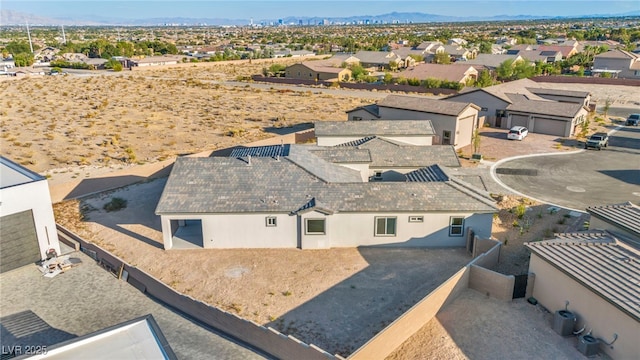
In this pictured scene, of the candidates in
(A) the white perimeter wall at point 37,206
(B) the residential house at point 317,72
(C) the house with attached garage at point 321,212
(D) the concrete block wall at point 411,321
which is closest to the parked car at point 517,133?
(C) the house with attached garage at point 321,212

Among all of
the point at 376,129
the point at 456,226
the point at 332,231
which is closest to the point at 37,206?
the point at 332,231

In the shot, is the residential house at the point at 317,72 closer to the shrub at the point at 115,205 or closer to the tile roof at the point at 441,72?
the tile roof at the point at 441,72

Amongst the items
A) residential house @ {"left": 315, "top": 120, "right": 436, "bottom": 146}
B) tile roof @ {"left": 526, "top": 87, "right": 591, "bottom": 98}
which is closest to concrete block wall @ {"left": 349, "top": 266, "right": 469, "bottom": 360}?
residential house @ {"left": 315, "top": 120, "right": 436, "bottom": 146}

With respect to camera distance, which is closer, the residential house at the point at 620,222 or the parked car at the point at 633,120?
the residential house at the point at 620,222

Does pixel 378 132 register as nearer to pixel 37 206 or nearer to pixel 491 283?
pixel 491 283

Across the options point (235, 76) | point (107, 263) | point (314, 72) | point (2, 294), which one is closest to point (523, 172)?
point (107, 263)
